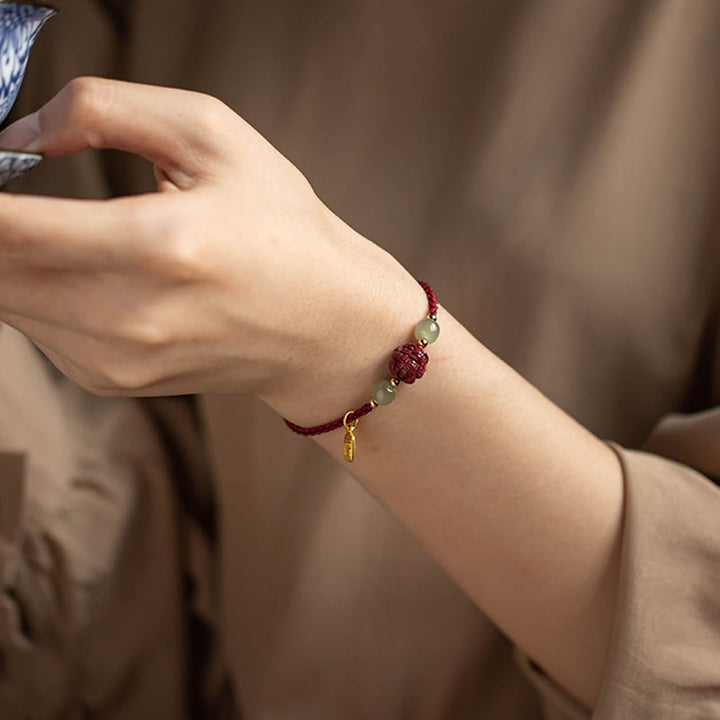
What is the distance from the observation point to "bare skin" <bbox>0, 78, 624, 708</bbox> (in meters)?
0.45

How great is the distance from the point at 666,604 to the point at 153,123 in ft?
1.86

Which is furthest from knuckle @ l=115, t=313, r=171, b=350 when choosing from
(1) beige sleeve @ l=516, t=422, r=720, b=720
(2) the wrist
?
(1) beige sleeve @ l=516, t=422, r=720, b=720

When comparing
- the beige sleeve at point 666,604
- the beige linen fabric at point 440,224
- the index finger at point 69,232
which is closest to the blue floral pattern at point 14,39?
the index finger at point 69,232

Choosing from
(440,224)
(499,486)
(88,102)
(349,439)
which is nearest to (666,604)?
(499,486)

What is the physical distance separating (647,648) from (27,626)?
0.71 metres

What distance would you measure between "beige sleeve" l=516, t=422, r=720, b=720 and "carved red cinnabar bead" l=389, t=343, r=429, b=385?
0.27 metres

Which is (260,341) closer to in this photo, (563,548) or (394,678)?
(563,548)

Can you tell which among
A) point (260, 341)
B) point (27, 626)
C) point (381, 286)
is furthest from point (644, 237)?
point (27, 626)

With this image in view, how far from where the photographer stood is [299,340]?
539mm

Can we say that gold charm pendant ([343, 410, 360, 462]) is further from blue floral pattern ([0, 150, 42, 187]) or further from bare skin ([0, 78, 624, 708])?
blue floral pattern ([0, 150, 42, 187])

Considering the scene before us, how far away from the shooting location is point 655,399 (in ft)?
2.98

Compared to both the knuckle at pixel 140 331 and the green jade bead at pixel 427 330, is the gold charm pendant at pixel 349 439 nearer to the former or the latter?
the green jade bead at pixel 427 330

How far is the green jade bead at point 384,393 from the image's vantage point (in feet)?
1.97

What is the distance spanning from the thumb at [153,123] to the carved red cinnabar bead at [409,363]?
196 millimetres
